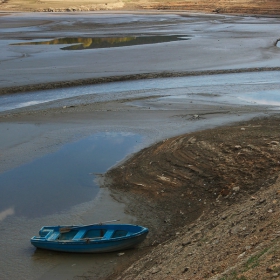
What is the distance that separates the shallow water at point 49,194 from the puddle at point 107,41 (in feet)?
72.8

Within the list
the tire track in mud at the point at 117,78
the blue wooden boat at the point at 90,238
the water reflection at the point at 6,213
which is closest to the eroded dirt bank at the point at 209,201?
the blue wooden boat at the point at 90,238

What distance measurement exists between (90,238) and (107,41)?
1291 inches

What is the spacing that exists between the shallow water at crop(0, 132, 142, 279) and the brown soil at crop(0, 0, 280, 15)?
60.3m

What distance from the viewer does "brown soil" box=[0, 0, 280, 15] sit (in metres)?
74.1

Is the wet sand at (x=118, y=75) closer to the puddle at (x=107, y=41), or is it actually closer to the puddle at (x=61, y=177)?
the puddle at (x=61, y=177)

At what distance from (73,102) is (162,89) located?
4374 mm

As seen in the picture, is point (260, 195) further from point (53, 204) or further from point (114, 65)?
point (114, 65)

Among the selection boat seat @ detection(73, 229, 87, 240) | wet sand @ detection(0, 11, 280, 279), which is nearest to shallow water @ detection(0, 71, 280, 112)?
wet sand @ detection(0, 11, 280, 279)

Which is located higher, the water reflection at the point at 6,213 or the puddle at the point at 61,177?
the puddle at the point at 61,177

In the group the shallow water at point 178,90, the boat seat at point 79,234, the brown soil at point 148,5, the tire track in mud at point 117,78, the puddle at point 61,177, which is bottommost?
the puddle at point 61,177

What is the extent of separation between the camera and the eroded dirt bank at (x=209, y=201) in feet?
24.8

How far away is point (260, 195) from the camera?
10.5 meters

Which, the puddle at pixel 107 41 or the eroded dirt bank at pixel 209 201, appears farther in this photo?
the puddle at pixel 107 41

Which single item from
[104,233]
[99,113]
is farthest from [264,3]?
[104,233]
